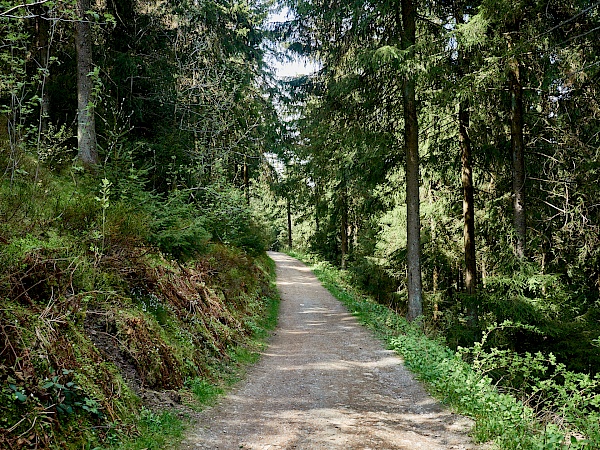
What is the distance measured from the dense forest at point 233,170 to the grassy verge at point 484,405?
0.84 feet

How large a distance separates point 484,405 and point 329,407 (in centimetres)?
209

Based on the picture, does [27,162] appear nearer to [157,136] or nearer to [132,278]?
[132,278]

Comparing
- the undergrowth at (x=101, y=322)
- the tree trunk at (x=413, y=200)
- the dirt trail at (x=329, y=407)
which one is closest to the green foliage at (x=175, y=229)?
the undergrowth at (x=101, y=322)

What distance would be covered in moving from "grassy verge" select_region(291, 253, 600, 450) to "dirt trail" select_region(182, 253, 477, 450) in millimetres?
233

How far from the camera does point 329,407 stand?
645cm

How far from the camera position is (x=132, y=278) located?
7004 mm

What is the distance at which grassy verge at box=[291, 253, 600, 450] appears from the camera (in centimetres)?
463

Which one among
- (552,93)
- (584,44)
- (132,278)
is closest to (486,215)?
(552,93)

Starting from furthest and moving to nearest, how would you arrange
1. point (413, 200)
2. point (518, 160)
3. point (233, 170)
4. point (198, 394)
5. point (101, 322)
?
point (233, 170) → point (413, 200) → point (518, 160) → point (198, 394) → point (101, 322)

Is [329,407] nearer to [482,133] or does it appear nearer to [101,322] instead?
[101,322]

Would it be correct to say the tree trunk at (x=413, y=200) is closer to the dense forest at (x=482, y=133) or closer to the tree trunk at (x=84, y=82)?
the dense forest at (x=482, y=133)

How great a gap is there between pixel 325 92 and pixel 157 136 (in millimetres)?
5012

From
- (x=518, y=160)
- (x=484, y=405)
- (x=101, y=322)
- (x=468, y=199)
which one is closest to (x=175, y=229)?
(x=101, y=322)

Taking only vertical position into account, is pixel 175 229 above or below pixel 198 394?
above
